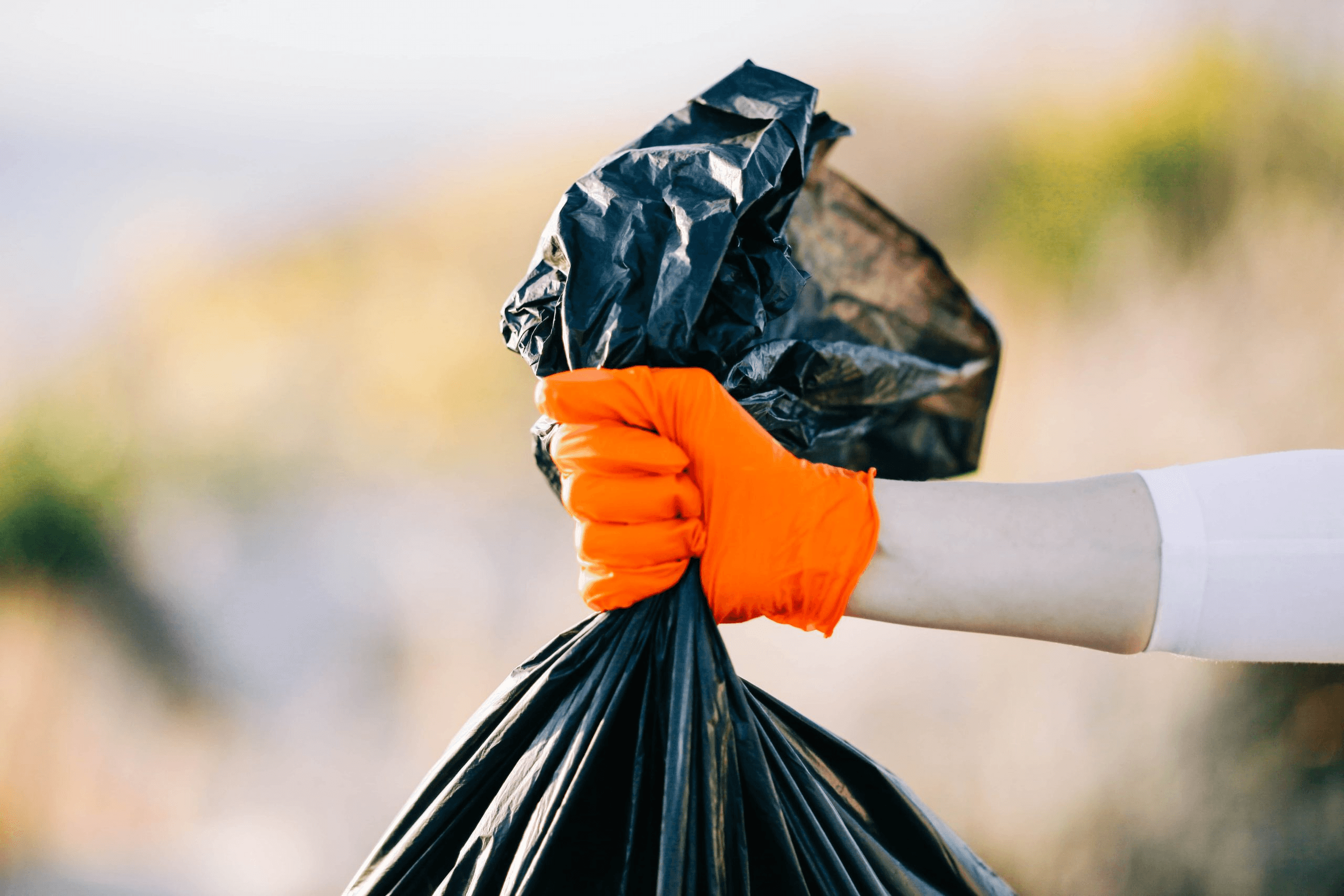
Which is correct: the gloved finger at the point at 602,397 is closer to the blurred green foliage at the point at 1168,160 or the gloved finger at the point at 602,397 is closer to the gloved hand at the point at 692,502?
the gloved hand at the point at 692,502

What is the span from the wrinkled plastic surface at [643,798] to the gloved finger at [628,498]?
0.20 ft

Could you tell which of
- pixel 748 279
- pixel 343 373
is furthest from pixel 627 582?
pixel 343 373

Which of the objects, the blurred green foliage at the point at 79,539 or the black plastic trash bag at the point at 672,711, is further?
the blurred green foliage at the point at 79,539

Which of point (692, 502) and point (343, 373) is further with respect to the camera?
point (343, 373)

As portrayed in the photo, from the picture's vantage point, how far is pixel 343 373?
1060mm

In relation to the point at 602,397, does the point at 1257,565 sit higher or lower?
lower

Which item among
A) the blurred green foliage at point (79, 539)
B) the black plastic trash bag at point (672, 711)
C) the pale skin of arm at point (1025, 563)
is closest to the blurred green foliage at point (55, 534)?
the blurred green foliage at point (79, 539)

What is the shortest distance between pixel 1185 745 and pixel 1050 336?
649 millimetres

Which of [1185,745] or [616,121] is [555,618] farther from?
[1185,745]

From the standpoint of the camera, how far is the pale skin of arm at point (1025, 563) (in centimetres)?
52

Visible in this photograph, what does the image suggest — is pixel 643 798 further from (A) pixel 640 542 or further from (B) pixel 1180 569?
(B) pixel 1180 569

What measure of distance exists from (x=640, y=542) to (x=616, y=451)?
0.22 ft

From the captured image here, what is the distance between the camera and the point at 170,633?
104cm

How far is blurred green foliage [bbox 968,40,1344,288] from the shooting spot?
112cm
